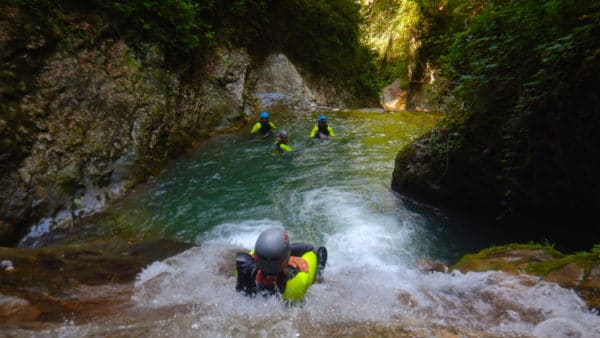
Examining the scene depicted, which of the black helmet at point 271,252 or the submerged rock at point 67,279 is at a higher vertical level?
the black helmet at point 271,252

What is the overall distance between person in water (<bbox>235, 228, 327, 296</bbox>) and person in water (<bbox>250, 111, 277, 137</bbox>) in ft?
23.7

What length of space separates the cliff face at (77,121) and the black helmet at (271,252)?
4100 millimetres

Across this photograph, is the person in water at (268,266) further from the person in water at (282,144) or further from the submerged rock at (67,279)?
the person in water at (282,144)

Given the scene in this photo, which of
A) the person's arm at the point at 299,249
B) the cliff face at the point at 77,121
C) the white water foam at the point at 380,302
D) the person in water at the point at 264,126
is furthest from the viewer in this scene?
the person in water at the point at 264,126

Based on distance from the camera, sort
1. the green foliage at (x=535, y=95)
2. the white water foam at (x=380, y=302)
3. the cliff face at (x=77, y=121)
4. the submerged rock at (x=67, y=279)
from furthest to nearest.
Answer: the cliff face at (x=77, y=121)
the green foliage at (x=535, y=95)
the submerged rock at (x=67, y=279)
the white water foam at (x=380, y=302)

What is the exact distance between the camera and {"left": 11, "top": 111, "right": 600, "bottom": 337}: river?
2.82 metres

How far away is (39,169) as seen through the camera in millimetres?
5641

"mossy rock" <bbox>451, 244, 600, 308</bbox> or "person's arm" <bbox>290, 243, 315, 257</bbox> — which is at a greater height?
"mossy rock" <bbox>451, 244, 600, 308</bbox>

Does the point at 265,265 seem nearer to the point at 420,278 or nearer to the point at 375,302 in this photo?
the point at 375,302

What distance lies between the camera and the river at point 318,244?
9.26ft

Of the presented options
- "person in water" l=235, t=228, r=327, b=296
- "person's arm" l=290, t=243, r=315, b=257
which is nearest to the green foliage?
"person's arm" l=290, t=243, r=315, b=257

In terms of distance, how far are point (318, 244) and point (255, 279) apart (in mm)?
2115

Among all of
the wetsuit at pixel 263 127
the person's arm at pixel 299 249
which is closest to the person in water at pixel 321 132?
the wetsuit at pixel 263 127

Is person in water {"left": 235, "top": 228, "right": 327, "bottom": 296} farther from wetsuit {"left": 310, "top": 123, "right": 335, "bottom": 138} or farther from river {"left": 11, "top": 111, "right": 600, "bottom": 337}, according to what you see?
wetsuit {"left": 310, "top": 123, "right": 335, "bottom": 138}
